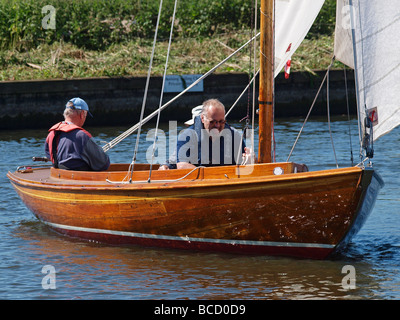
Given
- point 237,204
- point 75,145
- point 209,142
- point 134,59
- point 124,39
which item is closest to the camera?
point 237,204

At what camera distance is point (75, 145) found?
26.3ft

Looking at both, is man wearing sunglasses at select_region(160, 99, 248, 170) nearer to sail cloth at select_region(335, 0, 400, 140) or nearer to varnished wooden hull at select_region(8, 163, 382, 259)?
varnished wooden hull at select_region(8, 163, 382, 259)

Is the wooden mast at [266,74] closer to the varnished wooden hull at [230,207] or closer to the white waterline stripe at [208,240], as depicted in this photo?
the varnished wooden hull at [230,207]

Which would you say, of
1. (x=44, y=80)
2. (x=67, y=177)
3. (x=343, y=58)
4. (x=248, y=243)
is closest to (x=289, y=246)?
(x=248, y=243)

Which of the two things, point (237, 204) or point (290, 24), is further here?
point (290, 24)

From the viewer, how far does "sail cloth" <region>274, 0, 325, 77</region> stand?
754cm

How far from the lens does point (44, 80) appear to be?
17328 mm

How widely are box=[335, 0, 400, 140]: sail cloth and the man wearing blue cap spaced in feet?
9.72

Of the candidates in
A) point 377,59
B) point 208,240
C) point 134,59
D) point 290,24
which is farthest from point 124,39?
point 377,59

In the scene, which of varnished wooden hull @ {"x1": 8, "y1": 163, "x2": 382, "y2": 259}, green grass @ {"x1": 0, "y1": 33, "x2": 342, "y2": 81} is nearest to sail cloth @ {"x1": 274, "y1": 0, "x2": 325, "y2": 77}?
varnished wooden hull @ {"x1": 8, "y1": 163, "x2": 382, "y2": 259}

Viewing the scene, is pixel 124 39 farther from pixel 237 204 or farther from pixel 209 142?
pixel 237 204

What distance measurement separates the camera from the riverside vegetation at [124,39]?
18.9 m

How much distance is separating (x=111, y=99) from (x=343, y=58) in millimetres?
11331

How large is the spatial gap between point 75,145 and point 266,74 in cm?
216
